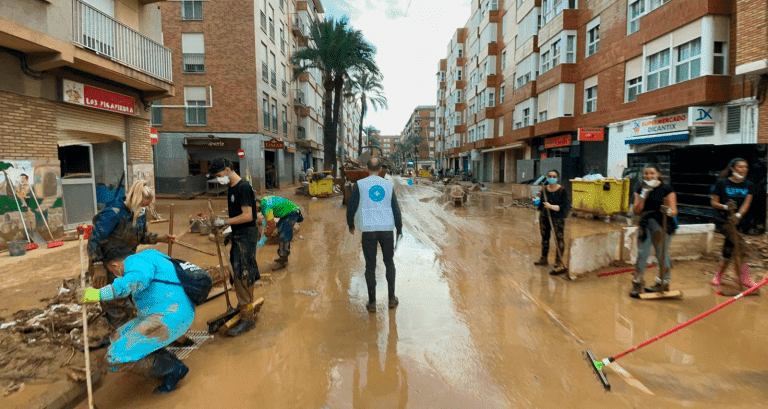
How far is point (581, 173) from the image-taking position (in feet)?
70.6

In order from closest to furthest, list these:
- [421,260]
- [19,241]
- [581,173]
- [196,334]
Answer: [196,334] → [421,260] → [19,241] → [581,173]

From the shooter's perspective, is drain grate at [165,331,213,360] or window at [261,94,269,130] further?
window at [261,94,269,130]

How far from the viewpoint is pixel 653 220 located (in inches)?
196

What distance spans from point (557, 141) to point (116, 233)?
24286 millimetres

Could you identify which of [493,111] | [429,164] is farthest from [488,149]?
[429,164]

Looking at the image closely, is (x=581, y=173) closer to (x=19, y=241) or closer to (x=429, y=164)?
(x=19, y=241)

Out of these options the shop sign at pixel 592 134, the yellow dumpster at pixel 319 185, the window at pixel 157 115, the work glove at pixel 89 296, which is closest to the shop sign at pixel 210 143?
the window at pixel 157 115

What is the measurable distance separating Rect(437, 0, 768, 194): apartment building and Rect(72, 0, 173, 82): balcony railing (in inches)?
618

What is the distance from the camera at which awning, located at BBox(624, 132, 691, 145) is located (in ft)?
46.8

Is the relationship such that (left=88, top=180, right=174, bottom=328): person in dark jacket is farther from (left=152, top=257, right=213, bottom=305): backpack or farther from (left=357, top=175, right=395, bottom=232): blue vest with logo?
(left=357, top=175, right=395, bottom=232): blue vest with logo

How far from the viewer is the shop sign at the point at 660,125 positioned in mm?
14330

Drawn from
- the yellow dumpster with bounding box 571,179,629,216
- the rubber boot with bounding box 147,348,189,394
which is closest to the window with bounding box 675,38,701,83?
the yellow dumpster with bounding box 571,179,629,216

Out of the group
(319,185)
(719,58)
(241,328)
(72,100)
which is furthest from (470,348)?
(319,185)

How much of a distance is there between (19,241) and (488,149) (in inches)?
1371
